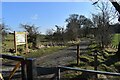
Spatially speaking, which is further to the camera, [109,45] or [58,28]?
[58,28]

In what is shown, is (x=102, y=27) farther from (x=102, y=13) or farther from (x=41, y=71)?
(x=41, y=71)

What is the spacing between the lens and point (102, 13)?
24.4 metres

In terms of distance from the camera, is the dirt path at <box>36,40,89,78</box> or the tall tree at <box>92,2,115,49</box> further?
the tall tree at <box>92,2,115,49</box>

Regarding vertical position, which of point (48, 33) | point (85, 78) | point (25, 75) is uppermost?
point (48, 33)

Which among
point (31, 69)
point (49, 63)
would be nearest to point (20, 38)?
point (49, 63)

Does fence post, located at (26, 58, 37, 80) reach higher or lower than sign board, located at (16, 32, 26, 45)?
lower

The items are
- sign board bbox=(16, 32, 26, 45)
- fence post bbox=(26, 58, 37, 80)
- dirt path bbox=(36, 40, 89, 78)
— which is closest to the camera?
fence post bbox=(26, 58, 37, 80)

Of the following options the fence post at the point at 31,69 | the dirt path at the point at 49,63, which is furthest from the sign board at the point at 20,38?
the fence post at the point at 31,69

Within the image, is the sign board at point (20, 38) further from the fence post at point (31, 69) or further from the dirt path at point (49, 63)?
the fence post at point (31, 69)

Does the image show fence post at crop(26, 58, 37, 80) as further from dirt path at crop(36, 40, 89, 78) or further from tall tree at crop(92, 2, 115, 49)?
tall tree at crop(92, 2, 115, 49)

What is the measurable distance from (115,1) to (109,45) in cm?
983

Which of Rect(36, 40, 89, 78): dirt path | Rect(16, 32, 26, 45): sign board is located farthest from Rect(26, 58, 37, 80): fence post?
Rect(16, 32, 26, 45): sign board

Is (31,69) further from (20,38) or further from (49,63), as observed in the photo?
(20,38)

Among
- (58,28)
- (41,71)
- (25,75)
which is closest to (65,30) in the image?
(58,28)
